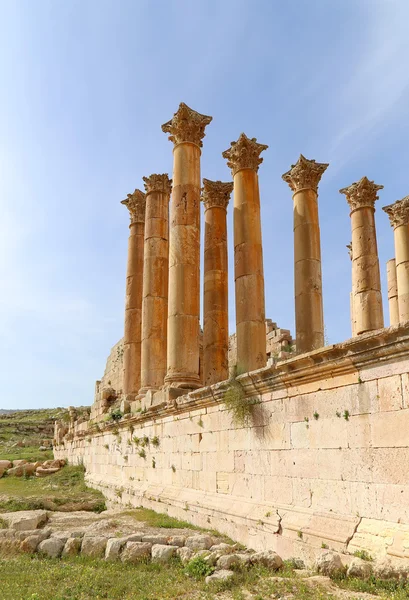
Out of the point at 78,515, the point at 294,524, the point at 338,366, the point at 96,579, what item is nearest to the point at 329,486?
the point at 294,524

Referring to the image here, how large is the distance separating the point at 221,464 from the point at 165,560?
142 inches

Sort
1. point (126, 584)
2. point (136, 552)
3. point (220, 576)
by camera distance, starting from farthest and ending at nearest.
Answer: point (136, 552)
point (126, 584)
point (220, 576)

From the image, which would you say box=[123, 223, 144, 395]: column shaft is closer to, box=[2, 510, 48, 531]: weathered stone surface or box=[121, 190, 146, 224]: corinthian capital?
box=[121, 190, 146, 224]: corinthian capital

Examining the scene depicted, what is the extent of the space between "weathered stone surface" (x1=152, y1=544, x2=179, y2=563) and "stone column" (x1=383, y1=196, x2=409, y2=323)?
50.4 feet

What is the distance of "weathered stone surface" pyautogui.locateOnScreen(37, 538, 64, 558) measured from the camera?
8.91 meters

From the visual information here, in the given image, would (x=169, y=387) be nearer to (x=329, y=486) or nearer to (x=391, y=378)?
(x=329, y=486)

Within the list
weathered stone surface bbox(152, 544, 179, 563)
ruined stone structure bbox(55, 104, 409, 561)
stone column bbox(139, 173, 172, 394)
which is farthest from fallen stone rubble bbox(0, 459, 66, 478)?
weathered stone surface bbox(152, 544, 179, 563)

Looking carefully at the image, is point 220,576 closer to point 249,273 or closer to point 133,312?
point 249,273

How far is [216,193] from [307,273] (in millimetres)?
5439

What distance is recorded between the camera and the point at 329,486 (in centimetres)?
811

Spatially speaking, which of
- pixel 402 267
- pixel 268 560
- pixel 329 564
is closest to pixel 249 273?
pixel 402 267

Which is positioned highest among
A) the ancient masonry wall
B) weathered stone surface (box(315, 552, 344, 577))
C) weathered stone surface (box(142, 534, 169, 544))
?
the ancient masonry wall

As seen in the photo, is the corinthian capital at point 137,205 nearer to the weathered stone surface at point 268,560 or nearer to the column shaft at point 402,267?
the column shaft at point 402,267

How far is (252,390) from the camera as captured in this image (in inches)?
406
